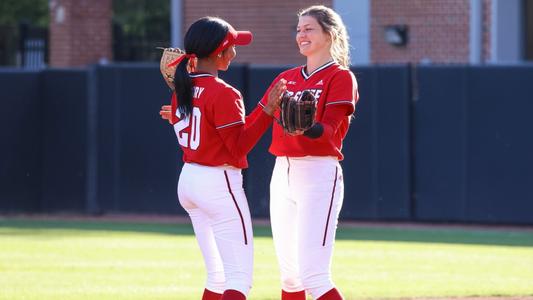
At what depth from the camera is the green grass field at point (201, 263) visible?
28.7 ft

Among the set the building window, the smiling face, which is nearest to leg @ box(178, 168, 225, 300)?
the smiling face

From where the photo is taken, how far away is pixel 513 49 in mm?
17688

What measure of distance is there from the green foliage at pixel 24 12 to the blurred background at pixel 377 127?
697 inches

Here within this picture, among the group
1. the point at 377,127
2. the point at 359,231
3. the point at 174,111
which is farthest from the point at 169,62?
the point at 377,127

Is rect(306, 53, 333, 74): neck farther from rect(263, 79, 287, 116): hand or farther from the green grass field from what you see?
the green grass field

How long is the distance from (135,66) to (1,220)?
2.91 meters

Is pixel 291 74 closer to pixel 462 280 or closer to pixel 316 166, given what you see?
pixel 316 166

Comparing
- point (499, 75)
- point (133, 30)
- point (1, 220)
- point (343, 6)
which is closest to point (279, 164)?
point (499, 75)

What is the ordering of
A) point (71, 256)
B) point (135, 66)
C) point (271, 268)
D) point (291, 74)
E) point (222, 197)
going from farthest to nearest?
point (135, 66) < point (71, 256) < point (271, 268) < point (291, 74) < point (222, 197)

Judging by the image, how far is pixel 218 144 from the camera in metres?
5.77

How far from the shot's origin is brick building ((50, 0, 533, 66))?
17.0 m

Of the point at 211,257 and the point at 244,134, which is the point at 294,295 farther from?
the point at 244,134

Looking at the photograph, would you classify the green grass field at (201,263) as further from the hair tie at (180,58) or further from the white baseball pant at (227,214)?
the hair tie at (180,58)

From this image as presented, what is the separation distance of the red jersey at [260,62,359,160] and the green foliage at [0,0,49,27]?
28426 mm
